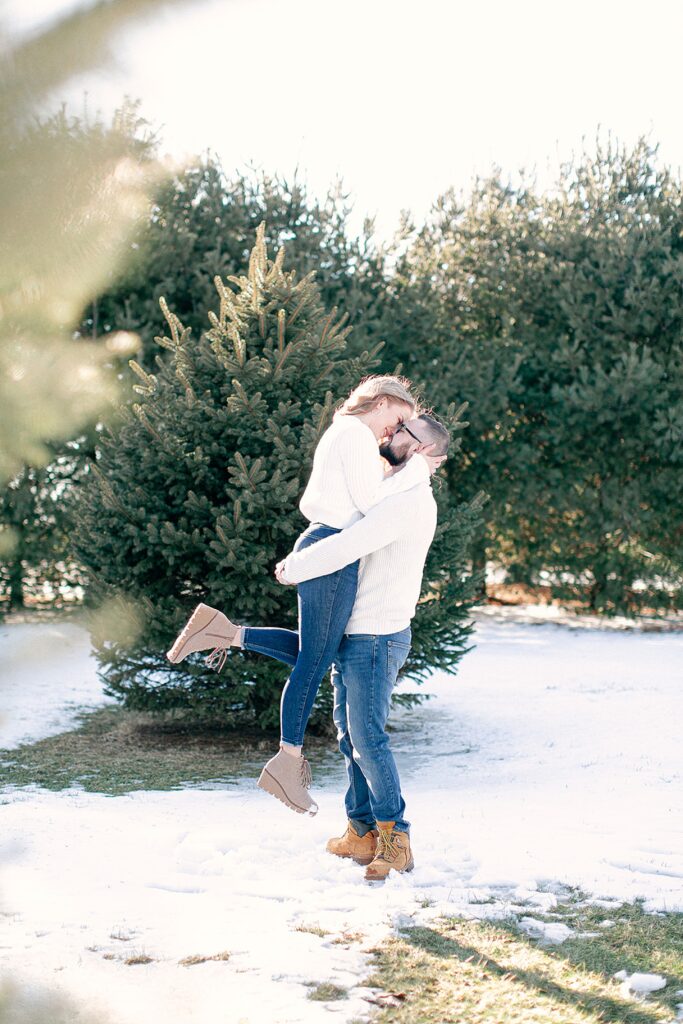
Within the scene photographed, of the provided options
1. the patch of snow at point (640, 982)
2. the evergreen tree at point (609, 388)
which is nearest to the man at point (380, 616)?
the patch of snow at point (640, 982)

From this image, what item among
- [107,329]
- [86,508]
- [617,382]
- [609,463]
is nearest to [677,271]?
[617,382]

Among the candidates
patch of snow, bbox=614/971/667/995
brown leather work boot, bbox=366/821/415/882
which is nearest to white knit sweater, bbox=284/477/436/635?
brown leather work boot, bbox=366/821/415/882

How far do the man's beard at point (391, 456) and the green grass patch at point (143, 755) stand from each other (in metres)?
2.69

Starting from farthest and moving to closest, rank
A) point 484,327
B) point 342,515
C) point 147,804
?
point 484,327, point 147,804, point 342,515

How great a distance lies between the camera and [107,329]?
12.1 metres

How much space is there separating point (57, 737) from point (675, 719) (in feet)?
15.3

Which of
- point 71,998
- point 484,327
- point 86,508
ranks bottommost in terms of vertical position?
point 71,998

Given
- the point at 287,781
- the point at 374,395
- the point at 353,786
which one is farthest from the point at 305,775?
the point at 374,395

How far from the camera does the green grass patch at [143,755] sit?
20.0 feet

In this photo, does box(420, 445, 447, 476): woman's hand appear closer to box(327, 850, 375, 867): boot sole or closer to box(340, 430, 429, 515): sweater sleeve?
box(340, 430, 429, 515): sweater sleeve

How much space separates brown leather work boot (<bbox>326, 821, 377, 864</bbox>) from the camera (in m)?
4.33

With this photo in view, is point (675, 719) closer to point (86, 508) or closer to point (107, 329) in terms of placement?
point (86, 508)

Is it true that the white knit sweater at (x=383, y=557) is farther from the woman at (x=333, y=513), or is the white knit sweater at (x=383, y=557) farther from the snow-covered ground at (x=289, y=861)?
the snow-covered ground at (x=289, y=861)

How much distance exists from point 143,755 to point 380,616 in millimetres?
3405
